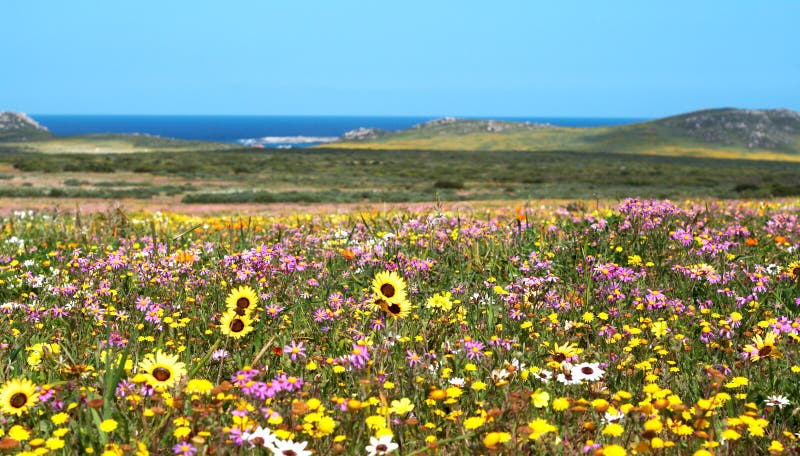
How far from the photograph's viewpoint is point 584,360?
3.55 metres

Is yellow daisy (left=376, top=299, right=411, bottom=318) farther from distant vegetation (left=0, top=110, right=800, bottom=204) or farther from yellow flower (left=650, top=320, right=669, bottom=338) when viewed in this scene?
distant vegetation (left=0, top=110, right=800, bottom=204)

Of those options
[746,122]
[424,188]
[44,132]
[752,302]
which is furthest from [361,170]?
[44,132]

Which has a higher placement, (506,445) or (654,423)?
(654,423)

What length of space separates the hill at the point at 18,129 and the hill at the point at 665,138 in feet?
199

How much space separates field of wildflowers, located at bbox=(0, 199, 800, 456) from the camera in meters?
2.67

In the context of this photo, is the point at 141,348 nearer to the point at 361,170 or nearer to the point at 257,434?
the point at 257,434

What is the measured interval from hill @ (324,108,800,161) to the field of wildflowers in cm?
10732

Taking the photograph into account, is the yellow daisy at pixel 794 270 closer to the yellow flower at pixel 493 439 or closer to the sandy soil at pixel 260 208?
the yellow flower at pixel 493 439

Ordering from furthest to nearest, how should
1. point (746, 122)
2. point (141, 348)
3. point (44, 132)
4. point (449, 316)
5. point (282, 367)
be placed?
point (44, 132)
point (746, 122)
point (449, 316)
point (141, 348)
point (282, 367)

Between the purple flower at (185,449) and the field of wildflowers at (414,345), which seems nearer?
the purple flower at (185,449)

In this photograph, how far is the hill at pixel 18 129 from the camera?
135 metres

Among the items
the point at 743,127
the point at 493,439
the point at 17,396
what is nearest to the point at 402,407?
the point at 493,439

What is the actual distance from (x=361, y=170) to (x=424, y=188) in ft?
66.0

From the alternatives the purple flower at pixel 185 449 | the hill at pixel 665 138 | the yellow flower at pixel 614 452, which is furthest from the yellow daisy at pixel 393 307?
the hill at pixel 665 138
